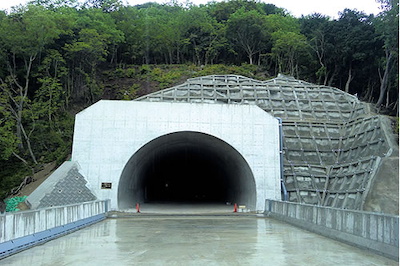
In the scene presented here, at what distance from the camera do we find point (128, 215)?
59.4ft

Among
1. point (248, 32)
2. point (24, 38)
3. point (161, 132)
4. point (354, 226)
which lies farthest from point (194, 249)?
point (248, 32)

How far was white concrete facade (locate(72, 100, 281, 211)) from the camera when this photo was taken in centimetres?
1959

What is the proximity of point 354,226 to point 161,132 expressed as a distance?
39.7 ft

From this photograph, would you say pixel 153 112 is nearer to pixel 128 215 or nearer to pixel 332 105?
pixel 128 215

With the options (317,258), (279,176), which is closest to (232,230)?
(317,258)

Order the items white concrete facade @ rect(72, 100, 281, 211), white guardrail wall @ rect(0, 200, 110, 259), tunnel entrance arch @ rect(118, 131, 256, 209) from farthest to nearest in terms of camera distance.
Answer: tunnel entrance arch @ rect(118, 131, 256, 209), white concrete facade @ rect(72, 100, 281, 211), white guardrail wall @ rect(0, 200, 110, 259)

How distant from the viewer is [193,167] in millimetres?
36281

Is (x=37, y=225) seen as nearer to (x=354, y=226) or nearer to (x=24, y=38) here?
(x=354, y=226)

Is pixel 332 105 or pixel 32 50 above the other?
pixel 32 50

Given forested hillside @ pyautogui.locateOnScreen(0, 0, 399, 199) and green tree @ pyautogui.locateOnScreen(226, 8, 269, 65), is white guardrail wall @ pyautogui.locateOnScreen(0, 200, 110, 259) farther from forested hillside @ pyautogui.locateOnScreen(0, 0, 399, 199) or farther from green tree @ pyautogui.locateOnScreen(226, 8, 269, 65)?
green tree @ pyautogui.locateOnScreen(226, 8, 269, 65)

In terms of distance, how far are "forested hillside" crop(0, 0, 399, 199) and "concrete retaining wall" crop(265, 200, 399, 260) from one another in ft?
56.4

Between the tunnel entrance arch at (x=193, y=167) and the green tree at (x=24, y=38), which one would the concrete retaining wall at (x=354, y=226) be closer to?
the tunnel entrance arch at (x=193, y=167)

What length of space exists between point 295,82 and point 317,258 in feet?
82.3

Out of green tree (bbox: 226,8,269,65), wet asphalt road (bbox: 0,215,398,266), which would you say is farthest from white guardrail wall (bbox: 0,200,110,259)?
green tree (bbox: 226,8,269,65)
